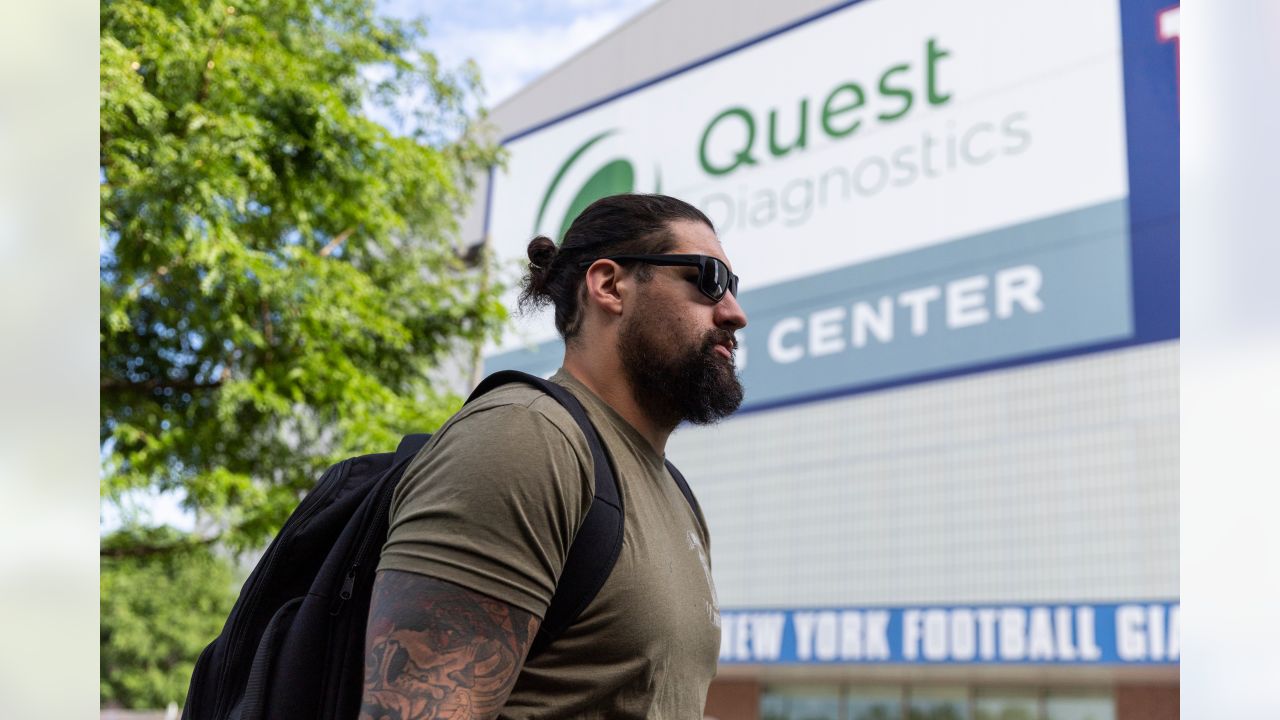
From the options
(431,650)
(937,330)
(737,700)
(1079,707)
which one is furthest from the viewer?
(737,700)

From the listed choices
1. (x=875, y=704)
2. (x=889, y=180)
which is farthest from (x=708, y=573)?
(x=875, y=704)

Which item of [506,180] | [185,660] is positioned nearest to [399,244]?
[506,180]

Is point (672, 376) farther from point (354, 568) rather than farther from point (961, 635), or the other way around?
point (961, 635)

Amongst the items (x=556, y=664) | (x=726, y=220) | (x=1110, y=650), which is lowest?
(x=556, y=664)

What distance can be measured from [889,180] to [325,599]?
61.8 feet

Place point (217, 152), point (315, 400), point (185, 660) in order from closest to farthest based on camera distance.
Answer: point (217, 152) < point (315, 400) < point (185, 660)

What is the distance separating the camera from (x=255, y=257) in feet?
21.7

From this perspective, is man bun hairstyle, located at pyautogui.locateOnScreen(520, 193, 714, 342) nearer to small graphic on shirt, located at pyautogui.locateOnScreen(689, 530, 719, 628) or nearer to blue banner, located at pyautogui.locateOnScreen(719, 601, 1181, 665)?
small graphic on shirt, located at pyautogui.locateOnScreen(689, 530, 719, 628)

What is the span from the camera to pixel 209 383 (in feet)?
25.0

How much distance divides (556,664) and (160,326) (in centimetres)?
660

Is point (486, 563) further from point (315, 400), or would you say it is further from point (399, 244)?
point (399, 244)

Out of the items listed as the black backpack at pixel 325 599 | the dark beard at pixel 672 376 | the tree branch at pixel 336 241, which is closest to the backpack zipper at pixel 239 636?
the black backpack at pixel 325 599

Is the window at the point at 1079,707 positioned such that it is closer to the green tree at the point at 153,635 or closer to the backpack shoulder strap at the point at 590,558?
the green tree at the point at 153,635

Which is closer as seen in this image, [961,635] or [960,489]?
[961,635]
